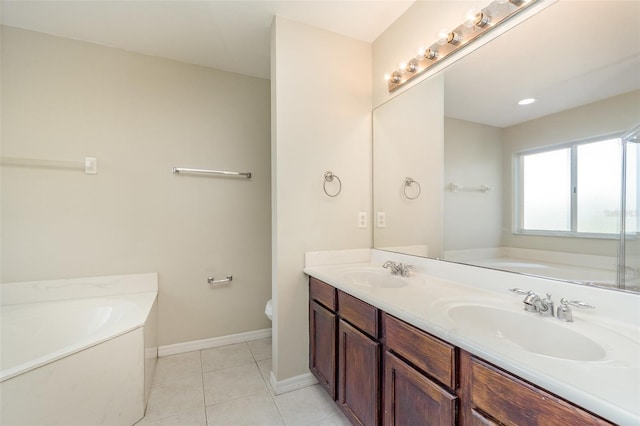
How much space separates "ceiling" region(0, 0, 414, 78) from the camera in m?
1.75

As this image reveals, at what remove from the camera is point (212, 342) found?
2473 millimetres

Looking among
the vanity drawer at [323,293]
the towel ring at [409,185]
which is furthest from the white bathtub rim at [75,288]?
the towel ring at [409,185]

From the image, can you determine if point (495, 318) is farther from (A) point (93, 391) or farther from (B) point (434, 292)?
(A) point (93, 391)

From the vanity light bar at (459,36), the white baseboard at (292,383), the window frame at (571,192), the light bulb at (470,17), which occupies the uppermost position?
the light bulb at (470,17)

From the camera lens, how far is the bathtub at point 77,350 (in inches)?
47.9

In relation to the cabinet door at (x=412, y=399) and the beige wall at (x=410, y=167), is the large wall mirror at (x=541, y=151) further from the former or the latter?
the cabinet door at (x=412, y=399)

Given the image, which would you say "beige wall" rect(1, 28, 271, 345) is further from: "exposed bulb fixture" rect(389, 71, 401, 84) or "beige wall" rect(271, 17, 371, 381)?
"exposed bulb fixture" rect(389, 71, 401, 84)

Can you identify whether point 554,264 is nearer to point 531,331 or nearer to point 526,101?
point 531,331

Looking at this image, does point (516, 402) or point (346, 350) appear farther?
point (346, 350)

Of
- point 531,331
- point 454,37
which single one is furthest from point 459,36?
point 531,331

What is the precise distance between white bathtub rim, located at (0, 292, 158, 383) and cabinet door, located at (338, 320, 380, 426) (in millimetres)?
1248

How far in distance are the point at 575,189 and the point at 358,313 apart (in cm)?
103

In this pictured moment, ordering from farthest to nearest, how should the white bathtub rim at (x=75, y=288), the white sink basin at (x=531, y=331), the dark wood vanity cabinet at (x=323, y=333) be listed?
1. the white bathtub rim at (x=75, y=288)
2. the dark wood vanity cabinet at (x=323, y=333)
3. the white sink basin at (x=531, y=331)

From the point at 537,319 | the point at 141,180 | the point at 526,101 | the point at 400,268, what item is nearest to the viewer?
the point at 537,319
